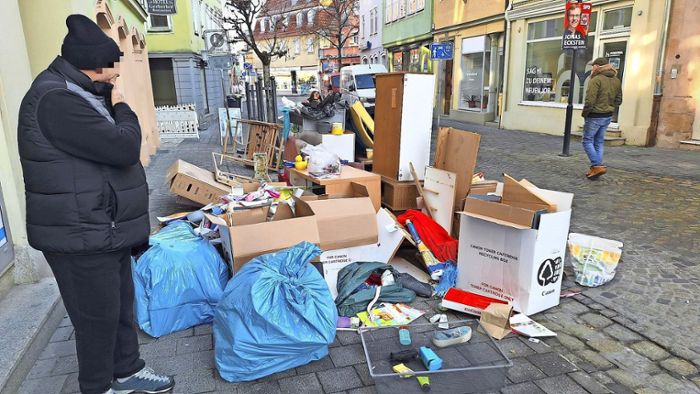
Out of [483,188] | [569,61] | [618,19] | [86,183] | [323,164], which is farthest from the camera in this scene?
[569,61]

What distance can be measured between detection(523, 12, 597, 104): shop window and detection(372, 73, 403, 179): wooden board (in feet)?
31.2

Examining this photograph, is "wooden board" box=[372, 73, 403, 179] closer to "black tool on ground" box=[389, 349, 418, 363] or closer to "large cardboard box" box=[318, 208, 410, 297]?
"large cardboard box" box=[318, 208, 410, 297]

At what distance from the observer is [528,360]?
9.18 feet

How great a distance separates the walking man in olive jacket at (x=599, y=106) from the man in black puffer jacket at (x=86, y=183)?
23.8ft

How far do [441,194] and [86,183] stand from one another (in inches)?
126

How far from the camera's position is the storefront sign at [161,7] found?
549 inches

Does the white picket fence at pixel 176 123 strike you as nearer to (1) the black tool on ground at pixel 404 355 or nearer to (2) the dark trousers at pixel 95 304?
(2) the dark trousers at pixel 95 304

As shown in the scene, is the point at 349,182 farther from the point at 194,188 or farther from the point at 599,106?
the point at 599,106

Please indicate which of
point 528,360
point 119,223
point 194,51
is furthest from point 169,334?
point 194,51

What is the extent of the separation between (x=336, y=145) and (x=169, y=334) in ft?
11.6

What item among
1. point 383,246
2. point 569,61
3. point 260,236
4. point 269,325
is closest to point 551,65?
point 569,61

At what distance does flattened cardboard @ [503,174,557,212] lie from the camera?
347cm

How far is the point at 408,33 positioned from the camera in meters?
25.3

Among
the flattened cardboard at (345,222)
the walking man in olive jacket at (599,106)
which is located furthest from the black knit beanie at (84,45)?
the walking man in olive jacket at (599,106)
